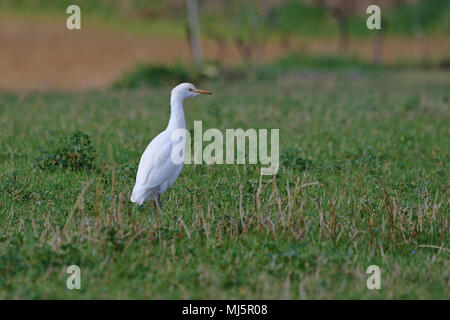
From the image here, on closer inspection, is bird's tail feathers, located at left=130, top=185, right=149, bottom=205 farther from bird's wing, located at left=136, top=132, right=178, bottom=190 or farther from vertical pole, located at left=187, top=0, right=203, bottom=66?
vertical pole, located at left=187, top=0, right=203, bottom=66

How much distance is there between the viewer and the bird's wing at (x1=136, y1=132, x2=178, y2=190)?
22.8ft

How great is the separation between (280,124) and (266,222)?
261 inches

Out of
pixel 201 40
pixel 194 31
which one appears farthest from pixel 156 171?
pixel 201 40

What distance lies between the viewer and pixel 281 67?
28.8m

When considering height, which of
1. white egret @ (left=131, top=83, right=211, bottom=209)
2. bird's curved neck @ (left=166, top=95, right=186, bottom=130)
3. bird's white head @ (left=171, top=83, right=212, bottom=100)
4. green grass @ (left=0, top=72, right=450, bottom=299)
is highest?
bird's white head @ (left=171, top=83, right=212, bottom=100)

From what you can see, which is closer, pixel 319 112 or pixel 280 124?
pixel 280 124

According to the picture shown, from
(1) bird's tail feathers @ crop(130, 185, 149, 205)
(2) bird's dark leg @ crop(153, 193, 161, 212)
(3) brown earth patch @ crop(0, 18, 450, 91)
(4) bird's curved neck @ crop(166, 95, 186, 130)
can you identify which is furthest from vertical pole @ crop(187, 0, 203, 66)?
(1) bird's tail feathers @ crop(130, 185, 149, 205)

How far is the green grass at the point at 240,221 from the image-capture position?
5.37 meters

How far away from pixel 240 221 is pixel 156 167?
110 centimetres

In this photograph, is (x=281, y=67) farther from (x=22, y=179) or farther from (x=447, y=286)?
(x=447, y=286)

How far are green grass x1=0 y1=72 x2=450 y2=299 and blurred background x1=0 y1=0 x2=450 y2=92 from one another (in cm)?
1222

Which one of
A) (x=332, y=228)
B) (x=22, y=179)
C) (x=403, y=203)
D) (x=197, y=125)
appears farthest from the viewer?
(x=197, y=125)

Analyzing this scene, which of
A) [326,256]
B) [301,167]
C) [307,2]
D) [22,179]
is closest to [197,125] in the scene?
[301,167]

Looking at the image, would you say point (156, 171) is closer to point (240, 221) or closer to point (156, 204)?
point (156, 204)
